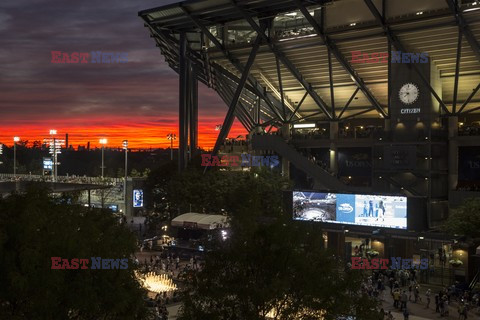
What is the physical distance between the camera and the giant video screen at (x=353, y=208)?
157ft

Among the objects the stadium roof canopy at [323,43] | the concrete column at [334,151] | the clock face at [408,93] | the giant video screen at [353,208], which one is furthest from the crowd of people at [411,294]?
the concrete column at [334,151]

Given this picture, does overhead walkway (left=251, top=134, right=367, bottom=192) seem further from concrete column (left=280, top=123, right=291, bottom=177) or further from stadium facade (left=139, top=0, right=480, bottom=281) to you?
concrete column (left=280, top=123, right=291, bottom=177)

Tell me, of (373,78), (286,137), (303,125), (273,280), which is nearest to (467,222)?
(373,78)

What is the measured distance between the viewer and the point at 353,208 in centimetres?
5025

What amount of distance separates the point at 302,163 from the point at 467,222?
21214 millimetres

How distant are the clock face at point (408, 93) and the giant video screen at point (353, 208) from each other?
12.6 meters

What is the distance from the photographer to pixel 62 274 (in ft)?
50.6

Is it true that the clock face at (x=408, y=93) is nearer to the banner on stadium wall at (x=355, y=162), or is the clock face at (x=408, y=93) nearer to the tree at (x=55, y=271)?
the banner on stadium wall at (x=355, y=162)

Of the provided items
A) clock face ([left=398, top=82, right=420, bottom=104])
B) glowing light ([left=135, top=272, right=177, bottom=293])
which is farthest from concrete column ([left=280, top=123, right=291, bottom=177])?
glowing light ([left=135, top=272, right=177, bottom=293])

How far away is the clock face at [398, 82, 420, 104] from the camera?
183ft

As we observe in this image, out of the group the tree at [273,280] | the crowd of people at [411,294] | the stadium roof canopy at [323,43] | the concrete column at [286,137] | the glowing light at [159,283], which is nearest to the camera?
the tree at [273,280]

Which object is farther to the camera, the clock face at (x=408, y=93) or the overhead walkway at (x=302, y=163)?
the overhead walkway at (x=302, y=163)

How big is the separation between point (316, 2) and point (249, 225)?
38.0 meters

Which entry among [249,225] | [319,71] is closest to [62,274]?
[249,225]
